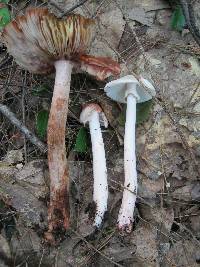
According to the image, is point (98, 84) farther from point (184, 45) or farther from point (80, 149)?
point (184, 45)

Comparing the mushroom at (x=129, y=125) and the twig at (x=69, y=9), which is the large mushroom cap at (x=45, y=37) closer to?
the mushroom at (x=129, y=125)

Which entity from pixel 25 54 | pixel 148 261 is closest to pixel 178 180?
pixel 148 261

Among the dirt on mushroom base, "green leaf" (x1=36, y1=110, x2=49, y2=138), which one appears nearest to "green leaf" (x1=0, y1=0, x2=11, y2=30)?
the dirt on mushroom base

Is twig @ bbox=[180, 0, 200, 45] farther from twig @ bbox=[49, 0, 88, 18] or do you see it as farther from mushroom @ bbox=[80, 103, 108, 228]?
mushroom @ bbox=[80, 103, 108, 228]

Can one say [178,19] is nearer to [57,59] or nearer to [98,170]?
[57,59]

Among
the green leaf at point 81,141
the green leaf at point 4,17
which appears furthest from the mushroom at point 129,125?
the green leaf at point 4,17

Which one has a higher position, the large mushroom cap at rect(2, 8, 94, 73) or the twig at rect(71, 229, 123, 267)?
the large mushroom cap at rect(2, 8, 94, 73)
